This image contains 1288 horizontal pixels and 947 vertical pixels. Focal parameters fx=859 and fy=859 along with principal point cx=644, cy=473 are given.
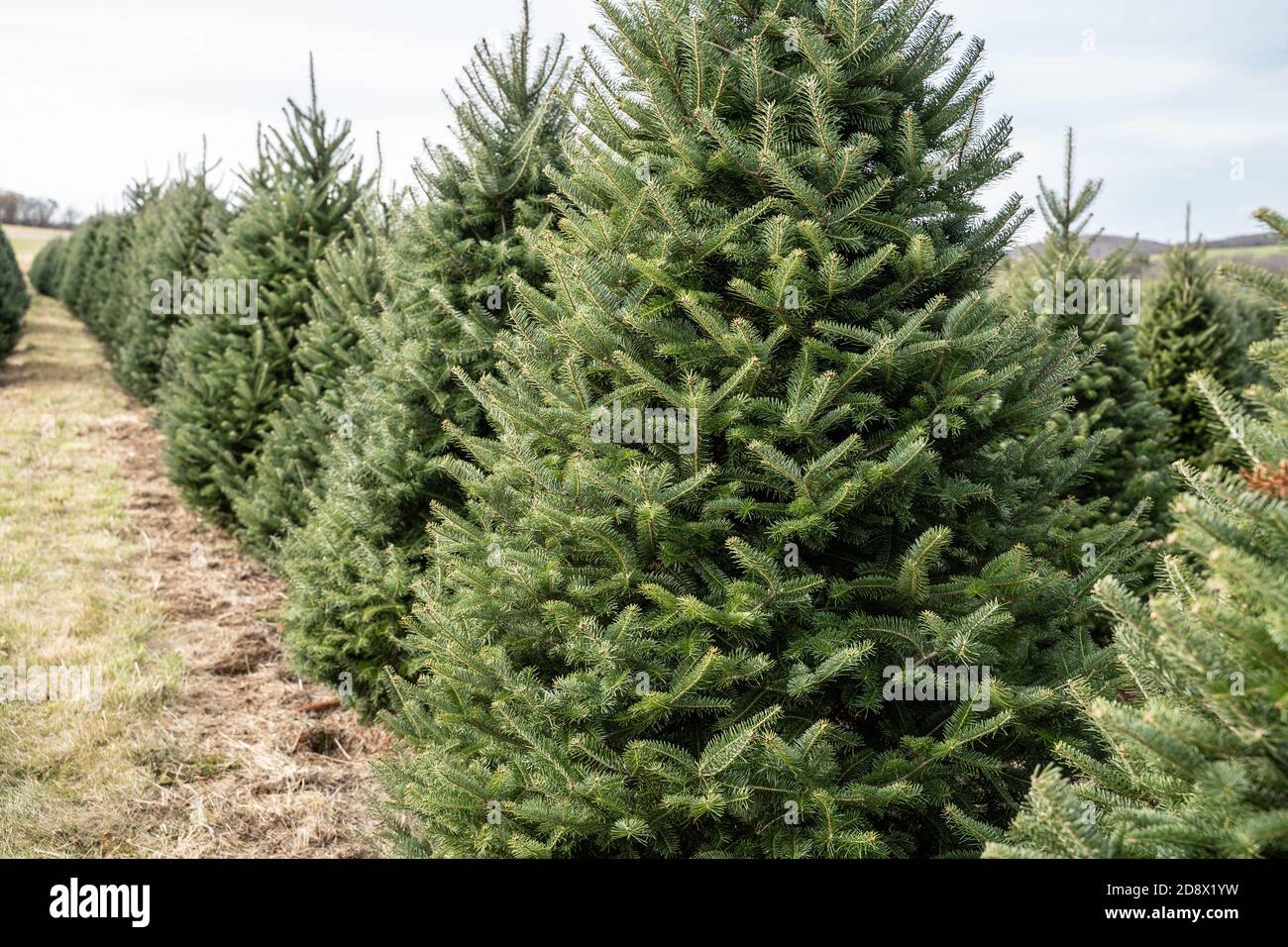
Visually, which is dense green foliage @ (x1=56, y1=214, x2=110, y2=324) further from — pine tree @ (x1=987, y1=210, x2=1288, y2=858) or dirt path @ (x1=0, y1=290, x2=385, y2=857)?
pine tree @ (x1=987, y1=210, x2=1288, y2=858)

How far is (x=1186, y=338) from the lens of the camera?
1159cm

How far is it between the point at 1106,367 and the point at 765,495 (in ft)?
18.0

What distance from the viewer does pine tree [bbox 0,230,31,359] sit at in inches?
737

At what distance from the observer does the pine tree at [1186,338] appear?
11.4m

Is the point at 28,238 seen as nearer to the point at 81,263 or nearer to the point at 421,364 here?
the point at 81,263

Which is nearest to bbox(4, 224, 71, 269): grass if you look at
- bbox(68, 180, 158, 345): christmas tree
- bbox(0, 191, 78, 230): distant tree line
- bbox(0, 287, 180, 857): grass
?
bbox(0, 191, 78, 230): distant tree line

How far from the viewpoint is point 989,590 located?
2.94 m

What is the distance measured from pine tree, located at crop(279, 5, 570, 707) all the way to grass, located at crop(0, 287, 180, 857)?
122 cm

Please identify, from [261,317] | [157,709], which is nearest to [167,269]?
A: [261,317]

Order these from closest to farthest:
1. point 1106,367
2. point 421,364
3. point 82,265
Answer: point 421,364
point 1106,367
point 82,265

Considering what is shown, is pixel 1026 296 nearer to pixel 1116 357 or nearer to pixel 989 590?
pixel 1116 357

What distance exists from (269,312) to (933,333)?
8.09 metres

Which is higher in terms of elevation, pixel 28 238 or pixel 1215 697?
pixel 28 238
